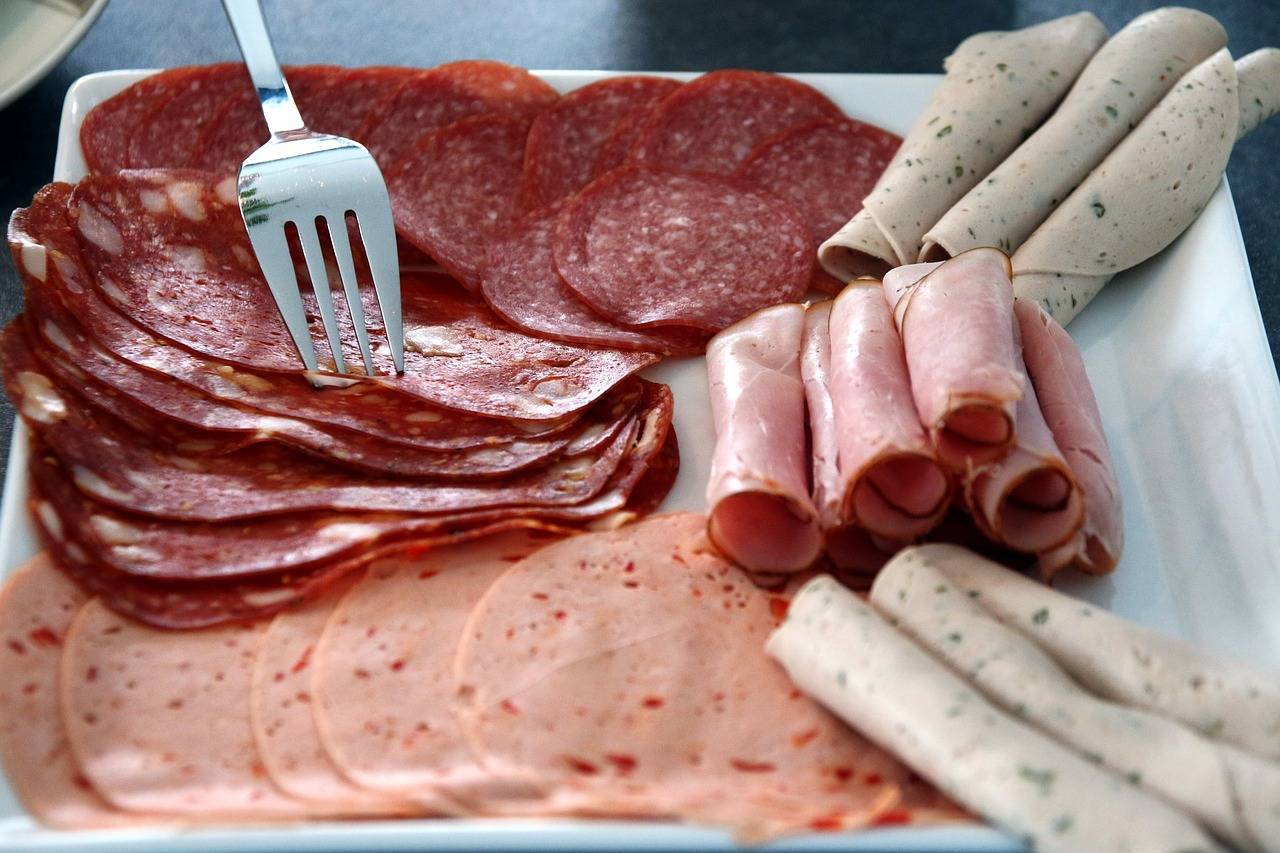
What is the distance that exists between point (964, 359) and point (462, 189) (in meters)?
1.19

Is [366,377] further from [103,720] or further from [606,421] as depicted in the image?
[103,720]

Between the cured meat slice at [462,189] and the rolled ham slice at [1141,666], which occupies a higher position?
the cured meat slice at [462,189]

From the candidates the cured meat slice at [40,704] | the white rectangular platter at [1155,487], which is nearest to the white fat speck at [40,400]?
the white rectangular platter at [1155,487]

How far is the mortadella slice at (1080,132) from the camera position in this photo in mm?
2557

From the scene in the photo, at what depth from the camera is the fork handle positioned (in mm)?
2719

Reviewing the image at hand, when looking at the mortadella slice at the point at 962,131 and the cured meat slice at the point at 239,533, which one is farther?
the mortadella slice at the point at 962,131

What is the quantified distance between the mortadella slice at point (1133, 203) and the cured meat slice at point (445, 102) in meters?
1.11

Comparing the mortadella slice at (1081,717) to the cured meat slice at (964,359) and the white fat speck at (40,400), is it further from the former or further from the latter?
the white fat speck at (40,400)

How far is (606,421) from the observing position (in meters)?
2.34

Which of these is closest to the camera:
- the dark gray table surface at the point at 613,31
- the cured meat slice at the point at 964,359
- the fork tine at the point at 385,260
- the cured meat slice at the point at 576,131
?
the cured meat slice at the point at 964,359

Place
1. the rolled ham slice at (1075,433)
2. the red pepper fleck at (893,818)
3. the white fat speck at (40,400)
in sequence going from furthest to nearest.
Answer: the white fat speck at (40,400), the rolled ham slice at (1075,433), the red pepper fleck at (893,818)

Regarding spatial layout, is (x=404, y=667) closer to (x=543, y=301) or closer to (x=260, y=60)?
(x=543, y=301)

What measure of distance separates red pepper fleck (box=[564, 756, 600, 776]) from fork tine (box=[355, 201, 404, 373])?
0.90m

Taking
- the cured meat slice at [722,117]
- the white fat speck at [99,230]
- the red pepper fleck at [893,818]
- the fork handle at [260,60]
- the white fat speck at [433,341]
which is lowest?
the red pepper fleck at [893,818]
